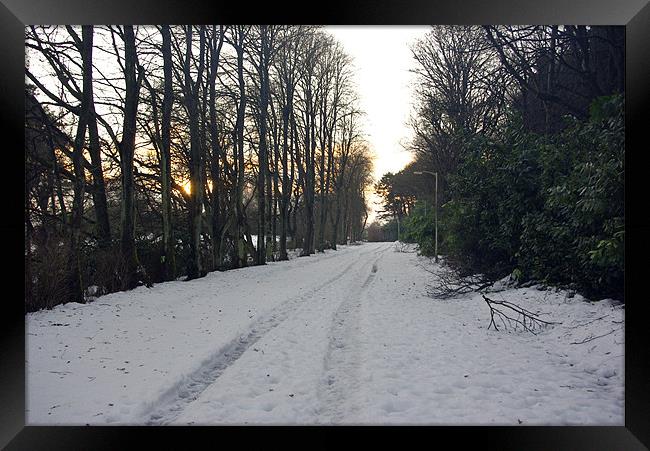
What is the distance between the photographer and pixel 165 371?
3.82 metres

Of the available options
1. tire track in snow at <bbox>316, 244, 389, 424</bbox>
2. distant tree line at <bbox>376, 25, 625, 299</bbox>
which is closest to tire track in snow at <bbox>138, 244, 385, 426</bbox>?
tire track in snow at <bbox>316, 244, 389, 424</bbox>

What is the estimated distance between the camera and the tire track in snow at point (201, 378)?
10.4 feet

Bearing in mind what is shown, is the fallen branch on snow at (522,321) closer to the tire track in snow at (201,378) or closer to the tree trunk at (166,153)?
the tire track in snow at (201,378)

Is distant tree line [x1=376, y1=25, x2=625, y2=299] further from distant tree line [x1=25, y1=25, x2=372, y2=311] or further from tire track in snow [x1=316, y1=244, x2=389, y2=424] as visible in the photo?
distant tree line [x1=25, y1=25, x2=372, y2=311]

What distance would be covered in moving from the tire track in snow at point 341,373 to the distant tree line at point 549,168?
2.58m

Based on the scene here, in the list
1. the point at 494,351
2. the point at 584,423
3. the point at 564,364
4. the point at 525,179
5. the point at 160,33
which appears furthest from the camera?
the point at 160,33

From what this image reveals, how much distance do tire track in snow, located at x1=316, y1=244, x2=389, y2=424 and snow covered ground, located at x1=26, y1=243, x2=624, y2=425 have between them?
0.01 meters

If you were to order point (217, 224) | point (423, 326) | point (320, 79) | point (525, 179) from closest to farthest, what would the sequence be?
point (423, 326)
point (525, 179)
point (217, 224)
point (320, 79)

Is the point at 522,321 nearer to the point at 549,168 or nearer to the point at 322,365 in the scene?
the point at 549,168
